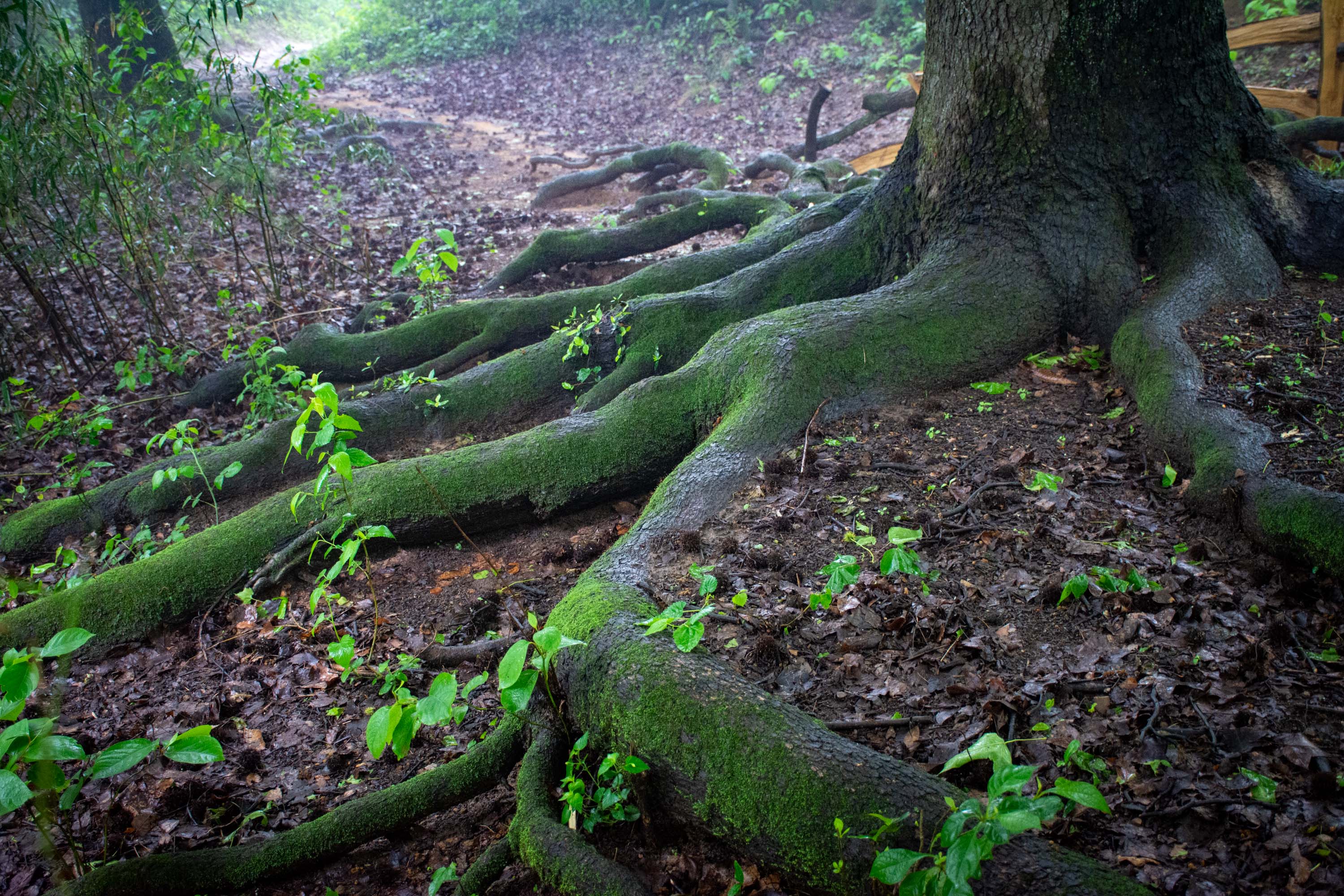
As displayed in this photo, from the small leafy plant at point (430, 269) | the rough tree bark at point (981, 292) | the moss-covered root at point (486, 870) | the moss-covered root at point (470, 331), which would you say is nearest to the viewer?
the moss-covered root at point (486, 870)

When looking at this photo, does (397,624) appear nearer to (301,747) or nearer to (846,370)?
(301,747)

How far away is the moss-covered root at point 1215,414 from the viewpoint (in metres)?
2.79

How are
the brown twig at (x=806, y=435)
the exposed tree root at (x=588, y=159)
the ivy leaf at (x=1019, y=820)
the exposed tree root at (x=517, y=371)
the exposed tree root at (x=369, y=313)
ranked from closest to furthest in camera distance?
the ivy leaf at (x=1019, y=820) → the brown twig at (x=806, y=435) → the exposed tree root at (x=517, y=371) → the exposed tree root at (x=369, y=313) → the exposed tree root at (x=588, y=159)

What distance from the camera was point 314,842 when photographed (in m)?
2.64

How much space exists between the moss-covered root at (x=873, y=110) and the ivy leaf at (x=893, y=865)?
1135cm

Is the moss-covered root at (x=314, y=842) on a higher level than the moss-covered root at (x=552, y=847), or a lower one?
lower

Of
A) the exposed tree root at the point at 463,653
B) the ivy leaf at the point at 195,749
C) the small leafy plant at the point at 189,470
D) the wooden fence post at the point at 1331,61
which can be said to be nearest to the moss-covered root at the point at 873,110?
the wooden fence post at the point at 1331,61

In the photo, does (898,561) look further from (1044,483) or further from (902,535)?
(1044,483)

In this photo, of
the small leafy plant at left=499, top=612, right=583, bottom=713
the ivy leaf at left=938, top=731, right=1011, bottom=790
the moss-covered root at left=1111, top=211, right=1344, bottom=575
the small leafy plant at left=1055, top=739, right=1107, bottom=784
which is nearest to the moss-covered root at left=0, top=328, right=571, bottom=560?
the small leafy plant at left=499, top=612, right=583, bottom=713

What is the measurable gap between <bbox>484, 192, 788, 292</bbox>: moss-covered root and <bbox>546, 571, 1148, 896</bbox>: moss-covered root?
19.5 ft

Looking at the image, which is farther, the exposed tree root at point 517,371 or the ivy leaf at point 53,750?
the exposed tree root at point 517,371

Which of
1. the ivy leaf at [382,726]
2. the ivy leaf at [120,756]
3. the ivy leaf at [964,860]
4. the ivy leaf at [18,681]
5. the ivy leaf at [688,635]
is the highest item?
the ivy leaf at [18,681]

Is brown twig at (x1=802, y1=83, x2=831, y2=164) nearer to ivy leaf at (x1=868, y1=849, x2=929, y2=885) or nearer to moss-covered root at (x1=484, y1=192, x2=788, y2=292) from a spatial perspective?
moss-covered root at (x1=484, y1=192, x2=788, y2=292)

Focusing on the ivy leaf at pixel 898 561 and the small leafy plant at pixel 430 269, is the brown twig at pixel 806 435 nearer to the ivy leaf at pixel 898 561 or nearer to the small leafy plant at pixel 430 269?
the ivy leaf at pixel 898 561
